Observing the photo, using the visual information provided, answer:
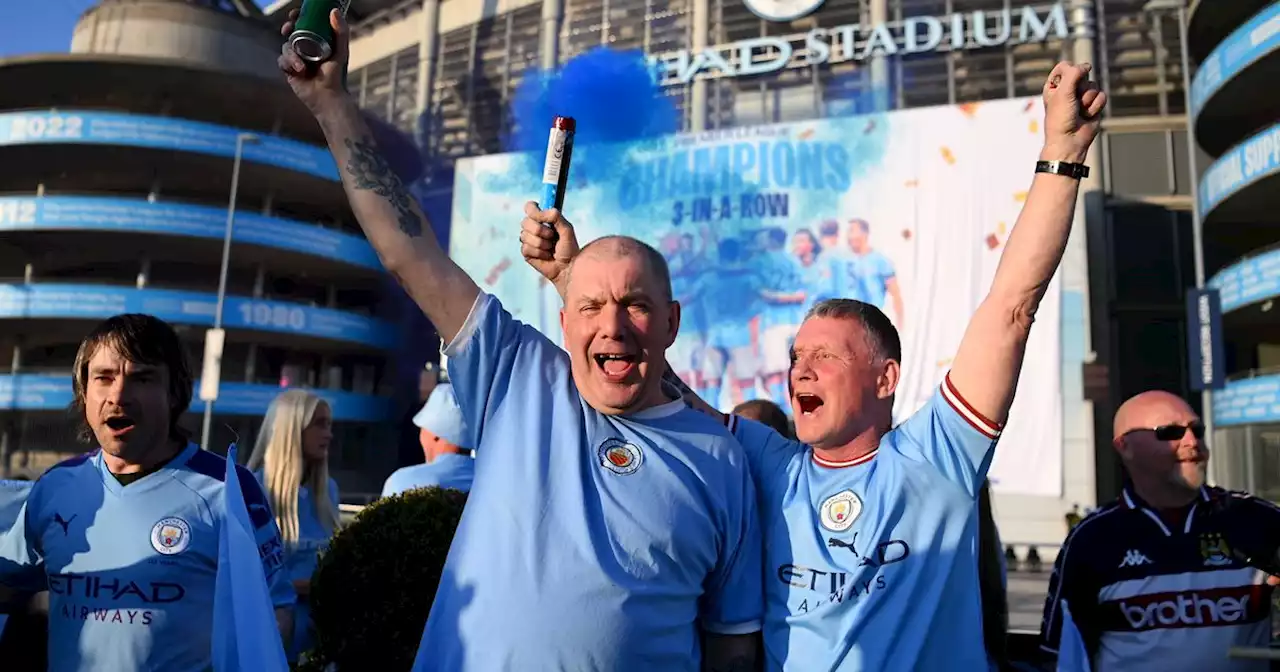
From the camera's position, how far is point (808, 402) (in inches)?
83.4

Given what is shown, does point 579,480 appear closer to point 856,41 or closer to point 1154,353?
point 856,41

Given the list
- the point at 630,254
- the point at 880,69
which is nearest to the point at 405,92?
the point at 880,69

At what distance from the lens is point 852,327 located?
2121mm

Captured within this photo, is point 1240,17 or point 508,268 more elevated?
point 1240,17

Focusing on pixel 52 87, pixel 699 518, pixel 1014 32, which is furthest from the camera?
pixel 52 87

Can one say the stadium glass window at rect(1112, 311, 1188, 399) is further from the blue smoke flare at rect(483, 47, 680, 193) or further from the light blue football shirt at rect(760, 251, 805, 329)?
the blue smoke flare at rect(483, 47, 680, 193)

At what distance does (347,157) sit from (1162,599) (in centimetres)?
309

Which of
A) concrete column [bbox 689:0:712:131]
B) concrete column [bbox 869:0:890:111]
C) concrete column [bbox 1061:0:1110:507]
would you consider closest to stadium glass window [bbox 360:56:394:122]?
concrete column [bbox 689:0:712:131]

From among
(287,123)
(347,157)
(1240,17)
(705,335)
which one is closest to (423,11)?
(287,123)

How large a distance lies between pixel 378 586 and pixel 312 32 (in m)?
1.58

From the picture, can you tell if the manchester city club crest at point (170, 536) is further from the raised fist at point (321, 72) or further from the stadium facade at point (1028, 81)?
the stadium facade at point (1028, 81)

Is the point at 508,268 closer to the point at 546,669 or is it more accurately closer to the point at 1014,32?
the point at 1014,32

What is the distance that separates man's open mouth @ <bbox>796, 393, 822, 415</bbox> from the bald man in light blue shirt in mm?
2196

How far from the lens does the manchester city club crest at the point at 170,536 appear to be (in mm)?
2402
